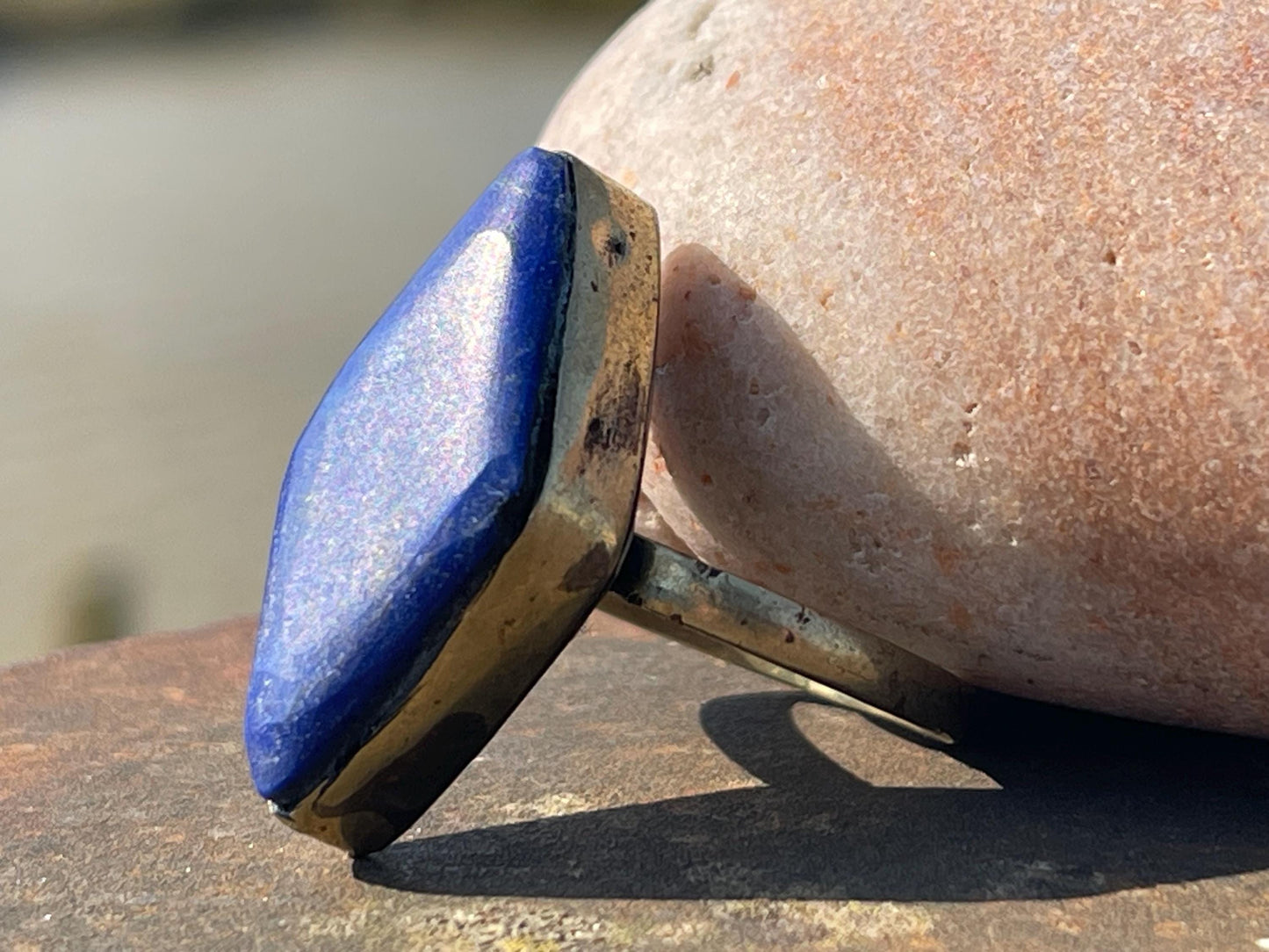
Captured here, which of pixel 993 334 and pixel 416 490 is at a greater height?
pixel 993 334

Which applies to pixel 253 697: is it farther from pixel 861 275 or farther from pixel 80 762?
pixel 861 275

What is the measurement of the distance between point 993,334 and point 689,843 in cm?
49

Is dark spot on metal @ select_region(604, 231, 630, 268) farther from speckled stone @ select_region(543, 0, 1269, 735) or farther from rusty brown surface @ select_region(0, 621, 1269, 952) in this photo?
rusty brown surface @ select_region(0, 621, 1269, 952)

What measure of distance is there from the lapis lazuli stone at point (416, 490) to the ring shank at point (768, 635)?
0.16 metres

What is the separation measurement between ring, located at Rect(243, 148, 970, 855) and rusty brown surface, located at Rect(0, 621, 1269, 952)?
0.33 ft

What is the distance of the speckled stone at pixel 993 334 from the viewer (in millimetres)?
1014

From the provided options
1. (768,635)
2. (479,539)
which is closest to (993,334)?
(768,635)

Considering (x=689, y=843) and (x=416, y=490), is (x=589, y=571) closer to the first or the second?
A: (x=416, y=490)

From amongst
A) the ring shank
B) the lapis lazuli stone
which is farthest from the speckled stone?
the lapis lazuli stone

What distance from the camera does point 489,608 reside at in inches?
37.4

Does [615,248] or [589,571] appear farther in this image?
[615,248]

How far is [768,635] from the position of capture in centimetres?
111

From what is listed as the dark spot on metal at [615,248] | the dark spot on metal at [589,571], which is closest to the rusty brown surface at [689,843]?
the dark spot on metal at [589,571]

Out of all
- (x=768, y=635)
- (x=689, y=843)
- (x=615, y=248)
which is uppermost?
(x=615, y=248)
